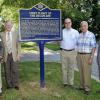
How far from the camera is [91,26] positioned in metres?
37.9

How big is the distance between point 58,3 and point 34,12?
10.9 feet

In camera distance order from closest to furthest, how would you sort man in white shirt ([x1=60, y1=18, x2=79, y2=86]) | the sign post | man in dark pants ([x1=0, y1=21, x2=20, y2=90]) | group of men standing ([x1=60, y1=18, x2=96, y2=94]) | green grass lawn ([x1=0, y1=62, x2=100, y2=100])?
green grass lawn ([x1=0, y1=62, x2=100, y2=100]), man in dark pants ([x1=0, y1=21, x2=20, y2=90]), group of men standing ([x1=60, y1=18, x2=96, y2=94]), the sign post, man in white shirt ([x1=60, y1=18, x2=79, y2=86])

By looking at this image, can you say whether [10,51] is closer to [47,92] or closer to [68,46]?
[47,92]

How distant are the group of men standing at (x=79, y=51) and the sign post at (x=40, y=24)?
0.85 feet

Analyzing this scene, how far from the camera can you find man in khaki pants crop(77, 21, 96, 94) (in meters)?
10.0

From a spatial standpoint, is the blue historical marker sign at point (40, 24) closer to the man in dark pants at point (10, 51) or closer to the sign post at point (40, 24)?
the sign post at point (40, 24)

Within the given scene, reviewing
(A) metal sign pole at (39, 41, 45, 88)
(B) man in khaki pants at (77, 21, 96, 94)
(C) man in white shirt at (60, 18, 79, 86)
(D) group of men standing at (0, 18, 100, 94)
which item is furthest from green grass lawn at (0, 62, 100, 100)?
(C) man in white shirt at (60, 18, 79, 86)

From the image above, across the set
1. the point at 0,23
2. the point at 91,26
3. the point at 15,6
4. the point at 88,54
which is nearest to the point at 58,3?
the point at 15,6

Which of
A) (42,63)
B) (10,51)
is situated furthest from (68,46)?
(10,51)

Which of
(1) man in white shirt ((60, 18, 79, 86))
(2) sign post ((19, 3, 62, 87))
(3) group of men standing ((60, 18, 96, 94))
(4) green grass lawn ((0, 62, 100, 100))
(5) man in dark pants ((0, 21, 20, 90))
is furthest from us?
(1) man in white shirt ((60, 18, 79, 86))

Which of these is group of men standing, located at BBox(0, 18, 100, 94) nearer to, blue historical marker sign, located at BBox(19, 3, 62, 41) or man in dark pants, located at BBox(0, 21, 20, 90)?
man in dark pants, located at BBox(0, 21, 20, 90)

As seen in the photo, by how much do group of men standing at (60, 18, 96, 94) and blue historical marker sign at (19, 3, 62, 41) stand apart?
261 mm

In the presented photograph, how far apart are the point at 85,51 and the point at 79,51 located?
171 millimetres

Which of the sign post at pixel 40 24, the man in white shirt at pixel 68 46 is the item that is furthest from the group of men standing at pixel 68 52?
the sign post at pixel 40 24
